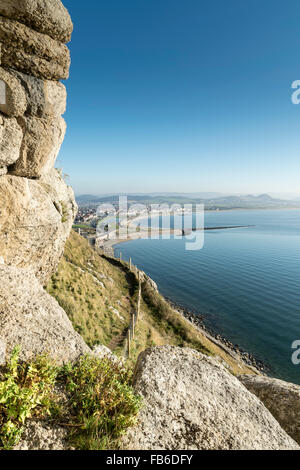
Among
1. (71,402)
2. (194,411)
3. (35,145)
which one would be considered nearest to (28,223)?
A: (35,145)

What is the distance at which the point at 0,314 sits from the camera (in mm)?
6270

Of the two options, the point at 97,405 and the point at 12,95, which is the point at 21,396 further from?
the point at 12,95

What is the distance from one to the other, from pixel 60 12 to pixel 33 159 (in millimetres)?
8206

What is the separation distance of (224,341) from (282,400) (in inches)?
1357

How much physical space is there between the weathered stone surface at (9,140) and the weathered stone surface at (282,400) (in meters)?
15.6

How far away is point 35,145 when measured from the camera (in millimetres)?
11250

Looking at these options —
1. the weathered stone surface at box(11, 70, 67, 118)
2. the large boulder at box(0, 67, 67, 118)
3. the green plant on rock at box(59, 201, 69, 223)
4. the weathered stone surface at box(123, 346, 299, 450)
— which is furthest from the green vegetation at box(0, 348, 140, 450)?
the green plant on rock at box(59, 201, 69, 223)

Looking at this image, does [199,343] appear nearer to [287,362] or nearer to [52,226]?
[287,362]

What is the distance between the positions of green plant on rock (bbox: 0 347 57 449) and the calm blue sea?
131ft

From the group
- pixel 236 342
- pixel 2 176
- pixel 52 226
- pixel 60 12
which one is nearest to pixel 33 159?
pixel 2 176

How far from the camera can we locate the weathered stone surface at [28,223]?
9969 millimetres

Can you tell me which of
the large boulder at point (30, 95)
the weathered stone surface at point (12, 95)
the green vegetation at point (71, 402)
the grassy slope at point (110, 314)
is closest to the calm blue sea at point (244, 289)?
the grassy slope at point (110, 314)

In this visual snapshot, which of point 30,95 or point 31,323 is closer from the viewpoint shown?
point 31,323

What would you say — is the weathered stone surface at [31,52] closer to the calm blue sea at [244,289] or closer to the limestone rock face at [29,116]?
the limestone rock face at [29,116]
